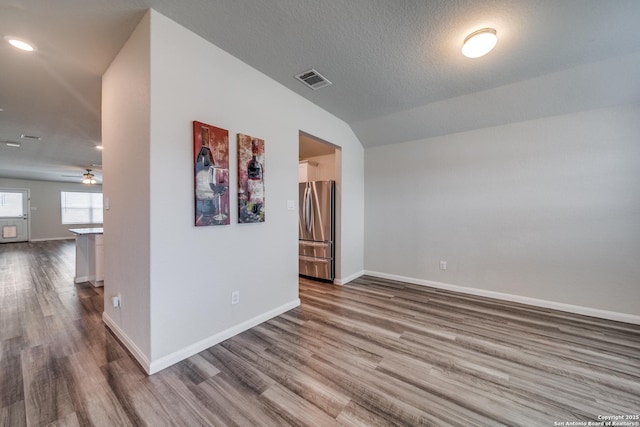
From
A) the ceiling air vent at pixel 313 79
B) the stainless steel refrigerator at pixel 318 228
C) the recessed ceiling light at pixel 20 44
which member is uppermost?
the ceiling air vent at pixel 313 79

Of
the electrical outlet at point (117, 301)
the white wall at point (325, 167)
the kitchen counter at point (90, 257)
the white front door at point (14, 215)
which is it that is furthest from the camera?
the white front door at point (14, 215)

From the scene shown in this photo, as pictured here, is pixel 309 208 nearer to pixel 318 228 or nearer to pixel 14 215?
pixel 318 228

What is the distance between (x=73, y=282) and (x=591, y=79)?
766 cm

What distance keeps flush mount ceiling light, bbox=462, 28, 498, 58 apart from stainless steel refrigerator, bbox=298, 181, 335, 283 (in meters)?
2.41

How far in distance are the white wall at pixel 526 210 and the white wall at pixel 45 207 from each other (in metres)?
12.9

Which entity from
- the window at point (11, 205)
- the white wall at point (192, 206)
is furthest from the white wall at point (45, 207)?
the white wall at point (192, 206)

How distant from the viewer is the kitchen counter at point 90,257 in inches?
148

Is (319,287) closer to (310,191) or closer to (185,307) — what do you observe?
(310,191)

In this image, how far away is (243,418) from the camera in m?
1.41

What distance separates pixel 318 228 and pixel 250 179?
1905 millimetres

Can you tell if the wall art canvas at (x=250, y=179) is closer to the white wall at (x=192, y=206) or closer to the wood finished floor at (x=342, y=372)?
the white wall at (x=192, y=206)

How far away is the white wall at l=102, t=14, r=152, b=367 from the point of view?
1819mm

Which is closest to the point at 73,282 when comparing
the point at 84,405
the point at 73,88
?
the point at 73,88

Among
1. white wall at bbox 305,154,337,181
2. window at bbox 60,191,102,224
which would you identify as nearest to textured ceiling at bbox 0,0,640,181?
white wall at bbox 305,154,337,181
